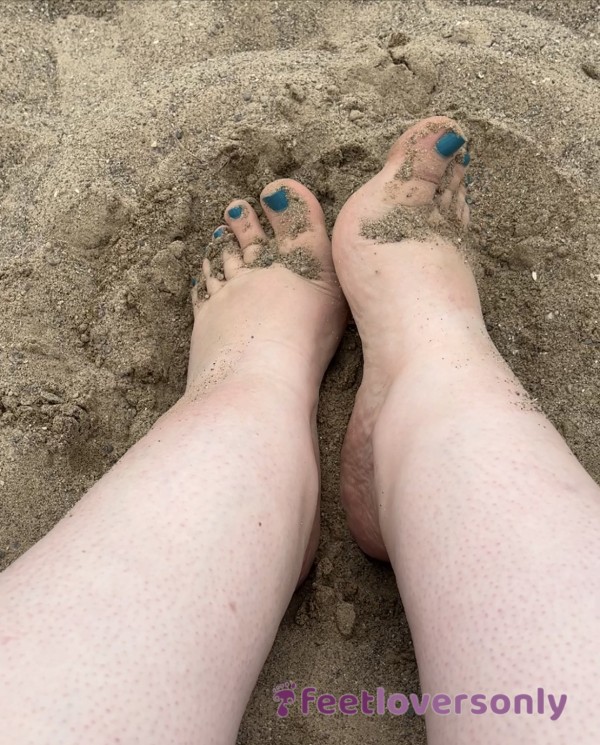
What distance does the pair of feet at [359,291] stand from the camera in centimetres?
125

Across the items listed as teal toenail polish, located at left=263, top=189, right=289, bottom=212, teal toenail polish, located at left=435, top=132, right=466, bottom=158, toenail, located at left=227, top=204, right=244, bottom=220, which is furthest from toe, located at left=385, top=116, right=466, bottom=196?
toenail, located at left=227, top=204, right=244, bottom=220

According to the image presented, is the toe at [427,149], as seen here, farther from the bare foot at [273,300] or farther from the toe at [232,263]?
the toe at [232,263]

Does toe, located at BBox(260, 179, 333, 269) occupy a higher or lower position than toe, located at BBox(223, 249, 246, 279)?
higher

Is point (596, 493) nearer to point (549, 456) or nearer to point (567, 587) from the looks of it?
point (549, 456)

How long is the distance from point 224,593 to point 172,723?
164 mm

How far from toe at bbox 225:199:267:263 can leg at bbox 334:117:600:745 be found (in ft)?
0.66

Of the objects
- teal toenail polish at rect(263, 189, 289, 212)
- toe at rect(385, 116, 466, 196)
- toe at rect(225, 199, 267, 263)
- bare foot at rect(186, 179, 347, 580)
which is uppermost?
toe at rect(385, 116, 466, 196)

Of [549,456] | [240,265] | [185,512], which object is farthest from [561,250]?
[185,512]

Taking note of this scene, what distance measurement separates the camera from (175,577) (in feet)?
2.82

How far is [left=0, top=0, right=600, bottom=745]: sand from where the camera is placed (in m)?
1.32

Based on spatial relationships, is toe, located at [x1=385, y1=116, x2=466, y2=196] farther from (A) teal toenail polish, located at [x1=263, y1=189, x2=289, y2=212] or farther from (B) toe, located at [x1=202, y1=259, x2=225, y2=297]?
(B) toe, located at [x1=202, y1=259, x2=225, y2=297]

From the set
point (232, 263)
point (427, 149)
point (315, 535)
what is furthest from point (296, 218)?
point (315, 535)

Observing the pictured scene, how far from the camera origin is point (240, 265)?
149 centimetres

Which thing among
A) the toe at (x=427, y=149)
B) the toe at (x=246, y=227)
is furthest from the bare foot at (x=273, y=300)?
the toe at (x=427, y=149)
